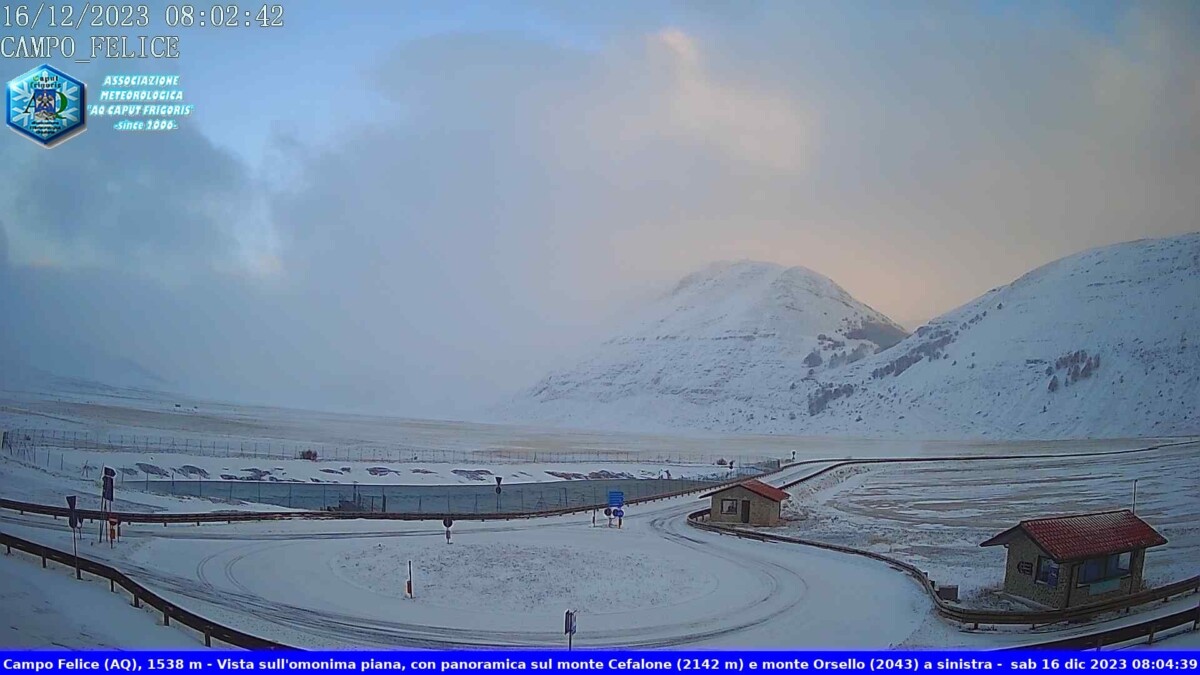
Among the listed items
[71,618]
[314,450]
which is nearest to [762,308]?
[314,450]

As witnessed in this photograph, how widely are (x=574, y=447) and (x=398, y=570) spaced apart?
Answer: 622cm

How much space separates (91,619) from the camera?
27.4 ft

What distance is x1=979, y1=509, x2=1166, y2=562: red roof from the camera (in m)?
9.24

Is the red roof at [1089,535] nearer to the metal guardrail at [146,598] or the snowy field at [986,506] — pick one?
the snowy field at [986,506]

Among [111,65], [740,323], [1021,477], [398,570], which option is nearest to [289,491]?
[398,570]

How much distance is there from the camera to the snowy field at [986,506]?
10.7 m

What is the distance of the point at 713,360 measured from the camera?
49.3ft

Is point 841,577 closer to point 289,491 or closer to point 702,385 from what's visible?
point 702,385

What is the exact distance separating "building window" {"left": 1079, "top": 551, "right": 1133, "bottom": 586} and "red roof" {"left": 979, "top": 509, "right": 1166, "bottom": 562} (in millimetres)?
141

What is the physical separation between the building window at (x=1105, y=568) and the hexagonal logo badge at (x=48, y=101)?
13.6 meters

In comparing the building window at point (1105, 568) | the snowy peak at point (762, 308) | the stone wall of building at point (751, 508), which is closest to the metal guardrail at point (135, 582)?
the snowy peak at point (762, 308)

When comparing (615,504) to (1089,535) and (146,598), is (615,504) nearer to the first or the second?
(1089,535)
